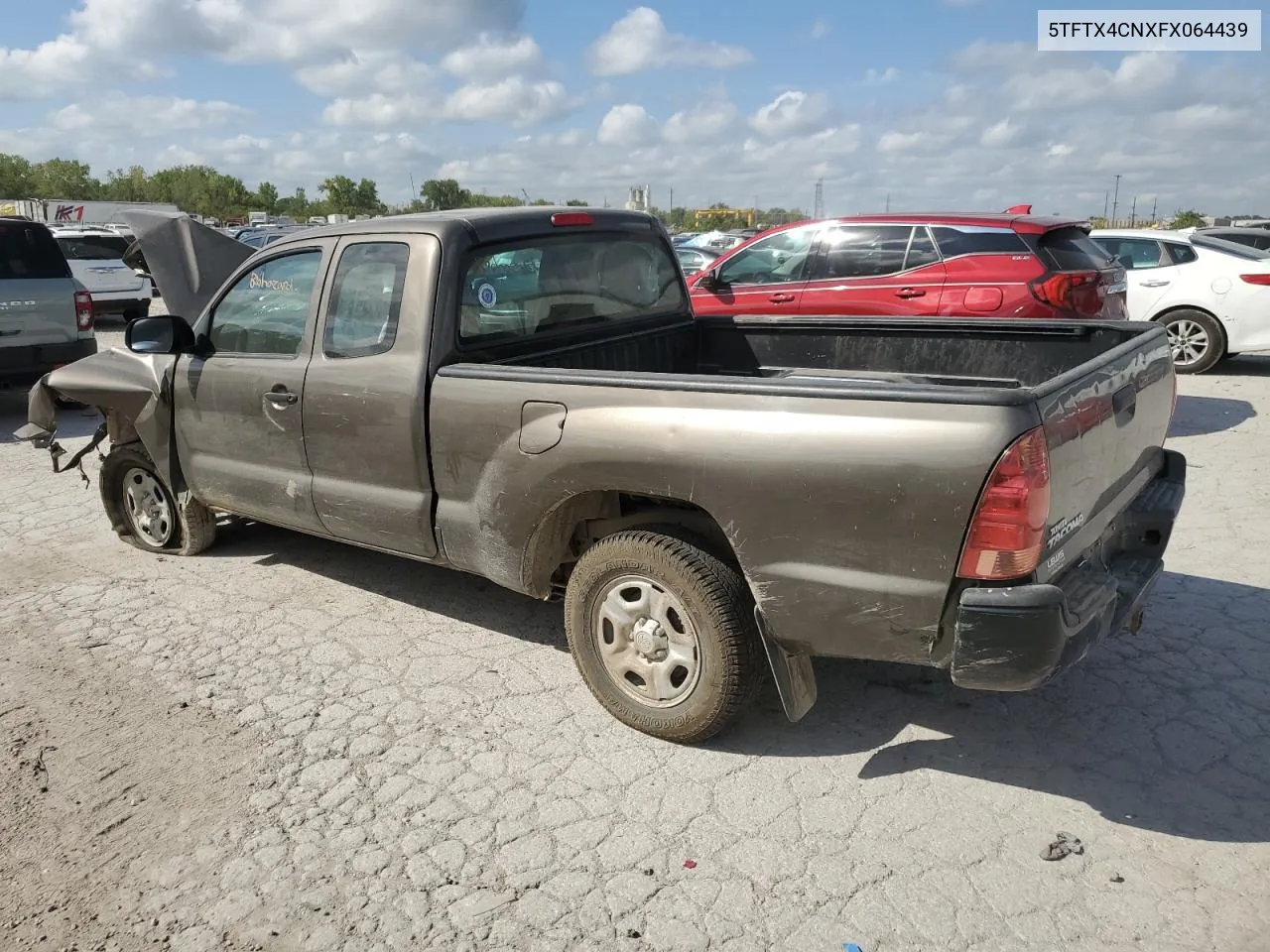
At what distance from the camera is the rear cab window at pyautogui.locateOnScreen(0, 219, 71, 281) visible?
9.12 metres

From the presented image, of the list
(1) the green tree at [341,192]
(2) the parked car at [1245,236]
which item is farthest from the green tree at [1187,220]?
(1) the green tree at [341,192]

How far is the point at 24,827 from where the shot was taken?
3076 mm

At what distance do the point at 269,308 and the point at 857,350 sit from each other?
9.29ft

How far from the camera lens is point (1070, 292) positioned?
23.6 ft

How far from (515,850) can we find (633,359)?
2400 millimetres

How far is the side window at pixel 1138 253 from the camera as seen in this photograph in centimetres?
1059

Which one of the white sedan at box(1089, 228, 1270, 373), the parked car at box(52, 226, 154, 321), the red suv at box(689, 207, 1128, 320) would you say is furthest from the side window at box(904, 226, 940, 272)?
the parked car at box(52, 226, 154, 321)

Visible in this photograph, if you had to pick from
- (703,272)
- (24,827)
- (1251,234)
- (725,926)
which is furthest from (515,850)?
(1251,234)

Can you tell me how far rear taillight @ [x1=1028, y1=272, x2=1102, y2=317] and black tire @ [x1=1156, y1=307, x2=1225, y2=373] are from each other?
3.68 meters

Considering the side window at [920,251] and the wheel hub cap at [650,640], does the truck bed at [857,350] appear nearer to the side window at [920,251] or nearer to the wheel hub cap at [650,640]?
the wheel hub cap at [650,640]

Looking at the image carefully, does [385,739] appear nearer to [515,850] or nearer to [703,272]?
[515,850]

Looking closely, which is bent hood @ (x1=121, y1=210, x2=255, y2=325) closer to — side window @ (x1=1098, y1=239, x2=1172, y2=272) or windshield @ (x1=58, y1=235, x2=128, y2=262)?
side window @ (x1=1098, y1=239, x2=1172, y2=272)

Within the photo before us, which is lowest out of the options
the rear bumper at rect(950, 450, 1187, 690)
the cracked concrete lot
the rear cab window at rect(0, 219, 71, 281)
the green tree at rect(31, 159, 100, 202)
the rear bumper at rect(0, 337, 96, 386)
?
the cracked concrete lot

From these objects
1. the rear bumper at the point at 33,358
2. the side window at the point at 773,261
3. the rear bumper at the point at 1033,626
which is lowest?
the rear bumper at the point at 1033,626
